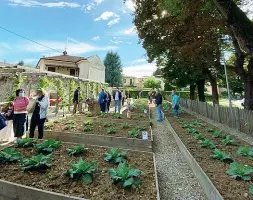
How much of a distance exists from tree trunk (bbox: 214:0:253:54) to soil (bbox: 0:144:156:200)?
19.2 ft

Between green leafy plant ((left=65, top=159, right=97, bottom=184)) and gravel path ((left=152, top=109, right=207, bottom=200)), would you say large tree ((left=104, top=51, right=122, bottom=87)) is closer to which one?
gravel path ((left=152, top=109, right=207, bottom=200))

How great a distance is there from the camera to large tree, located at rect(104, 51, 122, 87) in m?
57.8

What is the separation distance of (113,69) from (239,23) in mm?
51318

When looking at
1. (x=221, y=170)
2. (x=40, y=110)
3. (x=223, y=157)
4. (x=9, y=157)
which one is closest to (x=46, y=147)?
(x=9, y=157)

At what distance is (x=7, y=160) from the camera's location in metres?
4.57

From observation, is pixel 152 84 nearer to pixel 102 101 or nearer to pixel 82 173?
pixel 102 101

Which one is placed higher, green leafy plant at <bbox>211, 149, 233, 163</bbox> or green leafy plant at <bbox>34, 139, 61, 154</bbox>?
green leafy plant at <bbox>34, 139, 61, 154</bbox>

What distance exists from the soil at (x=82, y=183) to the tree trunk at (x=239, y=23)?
585cm

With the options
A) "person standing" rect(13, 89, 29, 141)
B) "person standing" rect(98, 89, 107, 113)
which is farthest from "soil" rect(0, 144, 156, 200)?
"person standing" rect(98, 89, 107, 113)

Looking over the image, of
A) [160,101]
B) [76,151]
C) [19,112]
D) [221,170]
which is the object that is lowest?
[221,170]

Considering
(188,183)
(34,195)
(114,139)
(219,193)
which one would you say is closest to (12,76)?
(114,139)

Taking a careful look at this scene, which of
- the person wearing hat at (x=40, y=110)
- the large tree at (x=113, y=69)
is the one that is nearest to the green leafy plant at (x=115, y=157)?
the person wearing hat at (x=40, y=110)

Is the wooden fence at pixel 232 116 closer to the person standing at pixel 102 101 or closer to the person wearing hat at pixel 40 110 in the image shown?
the person standing at pixel 102 101

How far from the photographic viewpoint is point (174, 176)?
491 centimetres
